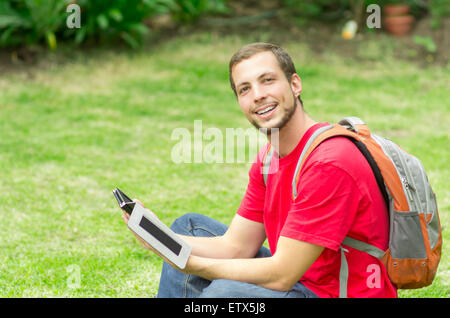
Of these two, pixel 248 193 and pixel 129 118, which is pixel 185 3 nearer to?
pixel 129 118

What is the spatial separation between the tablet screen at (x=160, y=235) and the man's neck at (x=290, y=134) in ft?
1.96

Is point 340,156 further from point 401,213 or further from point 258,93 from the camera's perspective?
point 258,93

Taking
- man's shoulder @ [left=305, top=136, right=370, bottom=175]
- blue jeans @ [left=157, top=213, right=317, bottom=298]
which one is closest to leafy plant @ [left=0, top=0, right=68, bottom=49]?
blue jeans @ [left=157, top=213, right=317, bottom=298]

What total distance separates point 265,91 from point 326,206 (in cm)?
61

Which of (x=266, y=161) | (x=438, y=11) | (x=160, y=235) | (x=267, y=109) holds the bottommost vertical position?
(x=160, y=235)

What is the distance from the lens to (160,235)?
241 centimetres

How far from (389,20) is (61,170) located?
6.23m

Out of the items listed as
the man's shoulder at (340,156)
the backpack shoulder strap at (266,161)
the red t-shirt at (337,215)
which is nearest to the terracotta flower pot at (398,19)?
the backpack shoulder strap at (266,161)

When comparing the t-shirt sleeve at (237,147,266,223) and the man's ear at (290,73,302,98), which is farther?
the t-shirt sleeve at (237,147,266,223)

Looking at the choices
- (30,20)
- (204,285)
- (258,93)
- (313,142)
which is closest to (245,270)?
(204,285)

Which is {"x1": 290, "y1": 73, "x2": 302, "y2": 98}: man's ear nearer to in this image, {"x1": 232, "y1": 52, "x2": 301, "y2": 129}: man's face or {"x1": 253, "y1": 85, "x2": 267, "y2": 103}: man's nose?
{"x1": 232, "y1": 52, "x2": 301, "y2": 129}: man's face

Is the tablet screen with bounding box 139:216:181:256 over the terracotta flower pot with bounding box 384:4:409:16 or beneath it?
beneath

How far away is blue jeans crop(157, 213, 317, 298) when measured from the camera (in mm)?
2389

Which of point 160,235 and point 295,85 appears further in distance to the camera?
point 295,85
